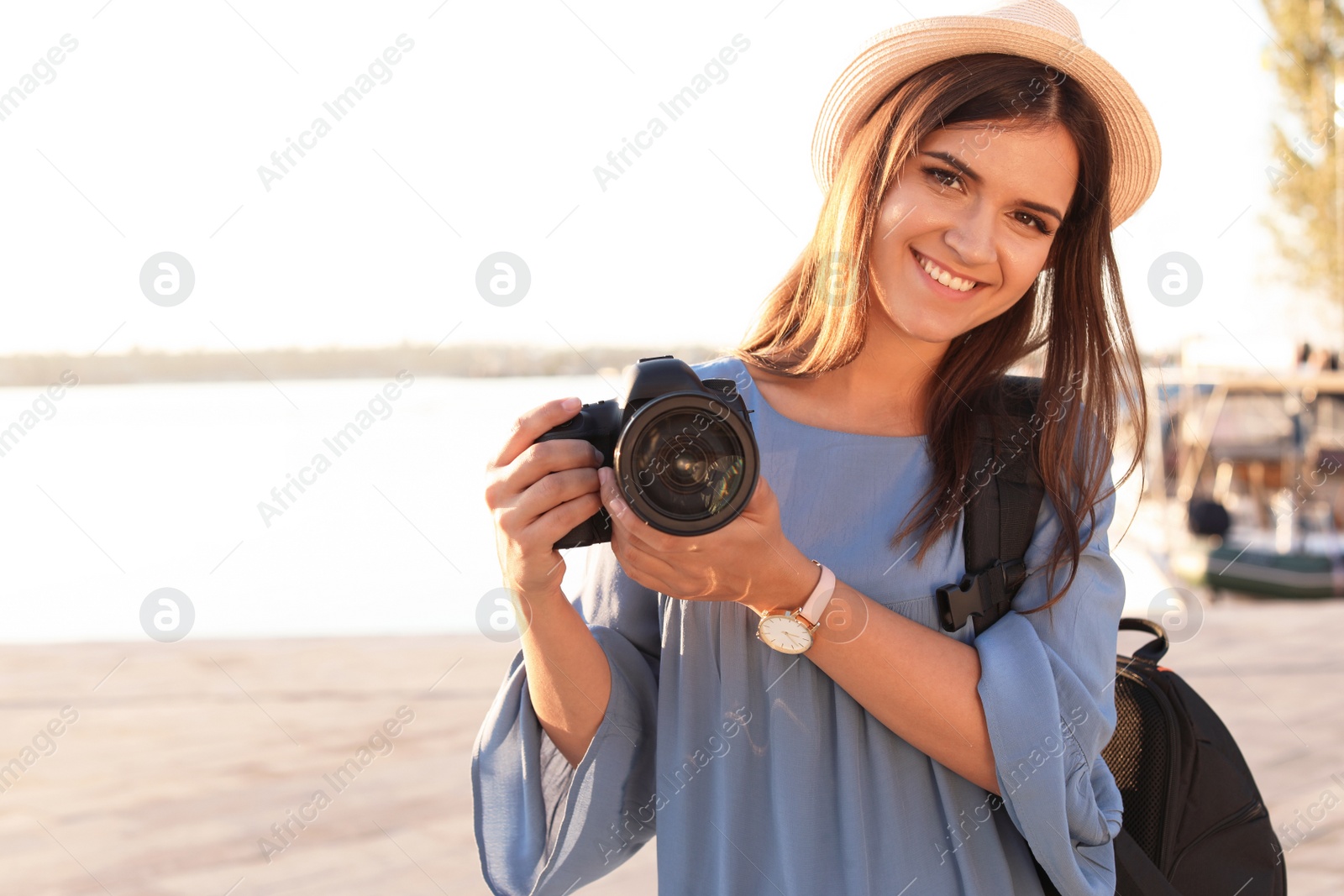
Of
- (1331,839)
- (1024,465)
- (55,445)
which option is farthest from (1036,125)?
(55,445)

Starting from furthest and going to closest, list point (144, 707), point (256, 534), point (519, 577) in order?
point (256, 534), point (144, 707), point (519, 577)

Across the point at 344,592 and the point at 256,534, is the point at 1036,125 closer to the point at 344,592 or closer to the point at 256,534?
the point at 344,592

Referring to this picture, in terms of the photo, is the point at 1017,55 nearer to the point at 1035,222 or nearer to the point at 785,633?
the point at 1035,222

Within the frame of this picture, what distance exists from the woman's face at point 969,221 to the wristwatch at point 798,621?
0.32 meters

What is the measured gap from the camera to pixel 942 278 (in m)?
1.16

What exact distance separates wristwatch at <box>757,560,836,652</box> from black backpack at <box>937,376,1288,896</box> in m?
0.15

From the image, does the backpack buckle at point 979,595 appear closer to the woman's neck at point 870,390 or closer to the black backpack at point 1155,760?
the black backpack at point 1155,760

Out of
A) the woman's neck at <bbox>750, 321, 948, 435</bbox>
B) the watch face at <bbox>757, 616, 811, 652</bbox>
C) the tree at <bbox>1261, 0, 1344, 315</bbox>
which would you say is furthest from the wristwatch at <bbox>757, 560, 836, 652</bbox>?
the tree at <bbox>1261, 0, 1344, 315</bbox>

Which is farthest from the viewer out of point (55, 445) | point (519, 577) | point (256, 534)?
point (55, 445)

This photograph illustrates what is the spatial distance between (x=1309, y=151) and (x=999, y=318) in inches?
611

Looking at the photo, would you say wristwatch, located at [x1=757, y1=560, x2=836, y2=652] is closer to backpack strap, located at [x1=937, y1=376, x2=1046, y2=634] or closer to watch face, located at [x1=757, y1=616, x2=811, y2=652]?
watch face, located at [x1=757, y1=616, x2=811, y2=652]

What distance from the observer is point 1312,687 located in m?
3.93

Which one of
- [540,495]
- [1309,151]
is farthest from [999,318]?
[1309,151]

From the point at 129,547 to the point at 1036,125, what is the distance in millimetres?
8898
